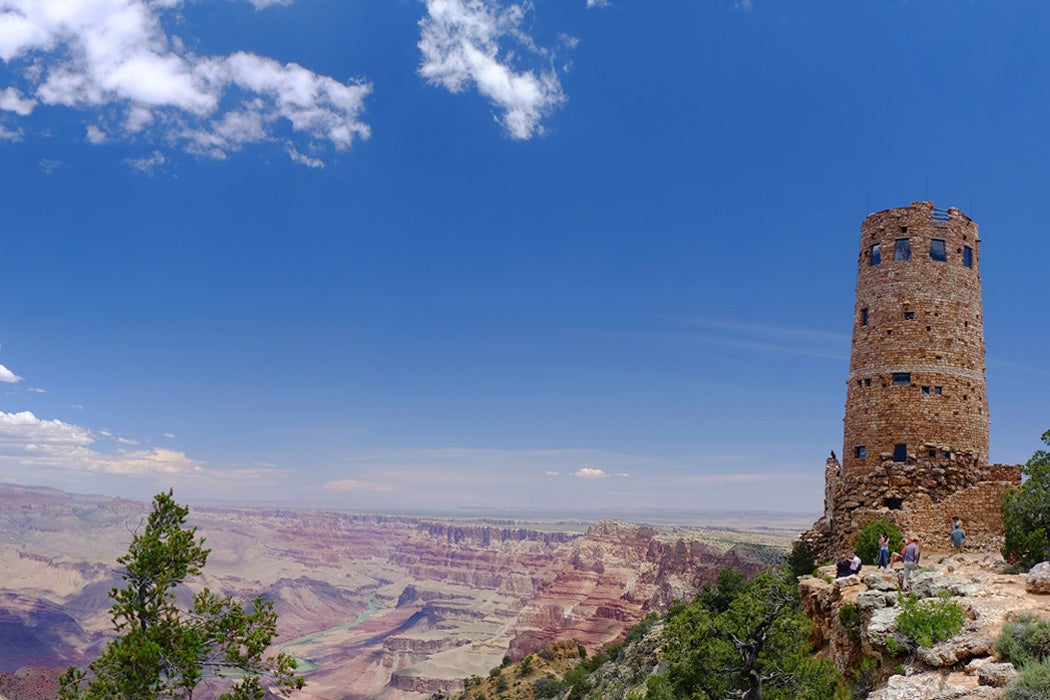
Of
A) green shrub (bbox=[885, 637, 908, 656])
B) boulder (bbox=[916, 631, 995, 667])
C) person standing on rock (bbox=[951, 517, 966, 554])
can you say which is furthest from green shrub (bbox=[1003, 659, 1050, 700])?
person standing on rock (bbox=[951, 517, 966, 554])

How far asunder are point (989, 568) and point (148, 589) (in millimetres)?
25777

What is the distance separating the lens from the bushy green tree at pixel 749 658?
1830 centimetres

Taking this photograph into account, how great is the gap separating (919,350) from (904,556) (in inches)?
426

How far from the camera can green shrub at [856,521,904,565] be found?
27109mm

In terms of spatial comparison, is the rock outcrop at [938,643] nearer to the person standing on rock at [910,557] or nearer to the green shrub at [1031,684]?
the person standing on rock at [910,557]

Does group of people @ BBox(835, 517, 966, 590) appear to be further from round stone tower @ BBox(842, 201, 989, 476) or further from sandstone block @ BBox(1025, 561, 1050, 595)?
round stone tower @ BBox(842, 201, 989, 476)

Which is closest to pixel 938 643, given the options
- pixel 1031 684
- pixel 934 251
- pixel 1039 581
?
pixel 1031 684

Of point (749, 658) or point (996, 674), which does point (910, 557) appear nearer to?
point (749, 658)

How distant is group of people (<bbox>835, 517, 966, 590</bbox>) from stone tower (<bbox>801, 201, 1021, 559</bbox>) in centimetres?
109

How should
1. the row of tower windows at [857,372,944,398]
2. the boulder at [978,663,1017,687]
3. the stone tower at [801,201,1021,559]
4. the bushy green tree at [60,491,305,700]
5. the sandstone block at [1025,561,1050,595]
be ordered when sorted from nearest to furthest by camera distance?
the boulder at [978,663,1017,687], the sandstone block at [1025,561,1050,595], the bushy green tree at [60,491,305,700], the stone tower at [801,201,1021,559], the row of tower windows at [857,372,944,398]

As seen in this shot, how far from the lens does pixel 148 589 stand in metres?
20.5

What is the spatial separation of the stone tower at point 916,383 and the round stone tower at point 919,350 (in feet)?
0.14

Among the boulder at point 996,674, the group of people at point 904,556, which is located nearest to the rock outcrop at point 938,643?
the boulder at point 996,674

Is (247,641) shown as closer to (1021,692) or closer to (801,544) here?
(1021,692)
